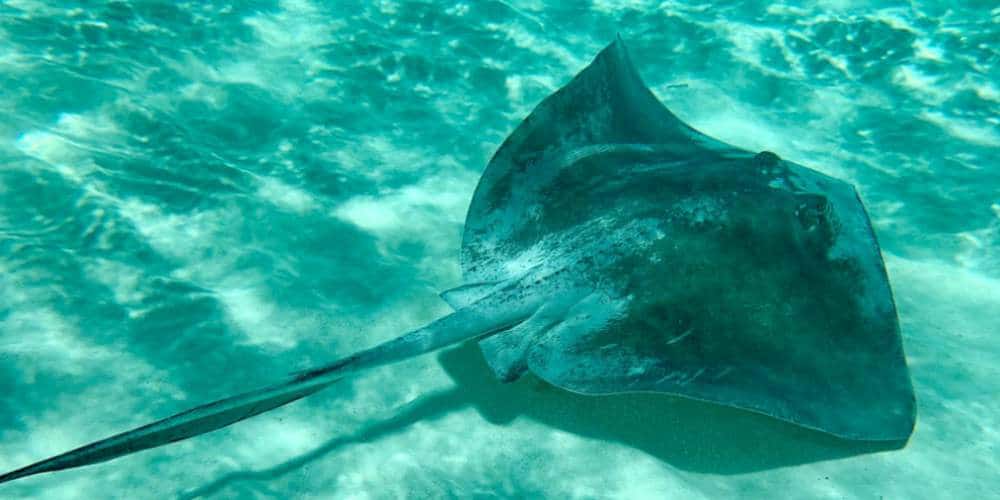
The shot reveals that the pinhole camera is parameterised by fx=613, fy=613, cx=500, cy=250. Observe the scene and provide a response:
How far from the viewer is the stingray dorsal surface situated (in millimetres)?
2996

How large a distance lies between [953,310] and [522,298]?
304 cm

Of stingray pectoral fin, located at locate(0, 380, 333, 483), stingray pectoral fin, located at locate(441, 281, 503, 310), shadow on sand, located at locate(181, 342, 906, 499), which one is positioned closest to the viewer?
stingray pectoral fin, located at locate(0, 380, 333, 483)

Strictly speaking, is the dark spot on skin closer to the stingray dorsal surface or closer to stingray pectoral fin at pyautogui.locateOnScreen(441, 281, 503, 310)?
the stingray dorsal surface

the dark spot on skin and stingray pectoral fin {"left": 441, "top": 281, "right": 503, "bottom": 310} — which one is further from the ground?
the dark spot on skin

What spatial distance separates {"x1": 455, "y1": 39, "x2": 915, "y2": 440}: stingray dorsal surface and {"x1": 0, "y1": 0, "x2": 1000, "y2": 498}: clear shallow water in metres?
0.50

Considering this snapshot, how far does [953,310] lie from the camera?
4133 millimetres

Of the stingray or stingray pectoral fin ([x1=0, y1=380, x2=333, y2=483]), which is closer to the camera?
stingray pectoral fin ([x1=0, y1=380, x2=333, y2=483])

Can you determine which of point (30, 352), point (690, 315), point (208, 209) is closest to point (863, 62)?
point (690, 315)

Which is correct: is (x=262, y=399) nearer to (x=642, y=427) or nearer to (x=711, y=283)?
(x=642, y=427)

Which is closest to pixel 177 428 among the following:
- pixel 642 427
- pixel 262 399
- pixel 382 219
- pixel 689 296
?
pixel 262 399

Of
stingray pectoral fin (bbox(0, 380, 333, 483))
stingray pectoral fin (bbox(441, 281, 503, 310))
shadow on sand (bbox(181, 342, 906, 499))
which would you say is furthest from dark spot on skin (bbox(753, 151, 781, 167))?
stingray pectoral fin (bbox(0, 380, 333, 483))

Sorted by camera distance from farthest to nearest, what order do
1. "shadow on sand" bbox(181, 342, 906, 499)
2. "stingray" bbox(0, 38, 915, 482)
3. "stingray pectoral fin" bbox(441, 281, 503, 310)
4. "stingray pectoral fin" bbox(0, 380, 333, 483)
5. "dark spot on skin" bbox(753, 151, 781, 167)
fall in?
"dark spot on skin" bbox(753, 151, 781, 167), "stingray pectoral fin" bbox(441, 281, 503, 310), "shadow on sand" bbox(181, 342, 906, 499), "stingray" bbox(0, 38, 915, 482), "stingray pectoral fin" bbox(0, 380, 333, 483)

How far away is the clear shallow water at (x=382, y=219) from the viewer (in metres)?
3.23

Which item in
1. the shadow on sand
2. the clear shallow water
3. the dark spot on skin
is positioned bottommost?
the shadow on sand
